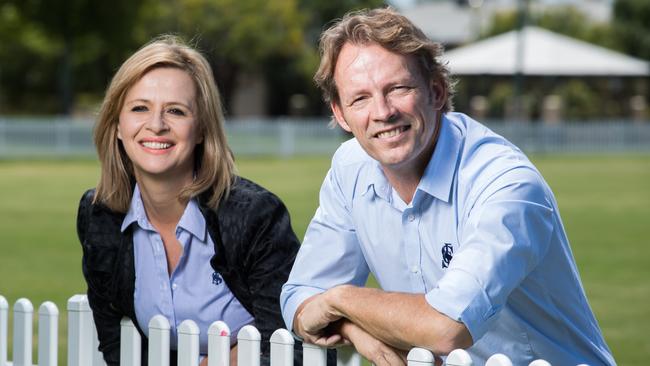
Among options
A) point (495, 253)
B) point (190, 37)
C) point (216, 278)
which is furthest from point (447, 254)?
point (190, 37)

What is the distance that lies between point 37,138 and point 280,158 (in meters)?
7.14

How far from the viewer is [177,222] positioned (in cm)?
425

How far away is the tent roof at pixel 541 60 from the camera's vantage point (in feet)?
124

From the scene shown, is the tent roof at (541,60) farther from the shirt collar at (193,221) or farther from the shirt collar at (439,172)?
the shirt collar at (439,172)

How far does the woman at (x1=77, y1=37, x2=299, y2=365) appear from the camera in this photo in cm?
405

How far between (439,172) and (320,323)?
1.81ft

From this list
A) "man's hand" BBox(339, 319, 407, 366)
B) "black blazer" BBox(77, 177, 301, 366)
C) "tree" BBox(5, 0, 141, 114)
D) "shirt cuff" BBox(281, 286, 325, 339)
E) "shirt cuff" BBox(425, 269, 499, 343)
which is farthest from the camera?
"tree" BBox(5, 0, 141, 114)

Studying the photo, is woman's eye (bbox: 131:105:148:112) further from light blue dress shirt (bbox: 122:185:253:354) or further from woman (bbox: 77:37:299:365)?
light blue dress shirt (bbox: 122:185:253:354)

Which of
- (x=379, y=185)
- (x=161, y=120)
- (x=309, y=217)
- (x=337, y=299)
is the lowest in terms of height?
(x=309, y=217)

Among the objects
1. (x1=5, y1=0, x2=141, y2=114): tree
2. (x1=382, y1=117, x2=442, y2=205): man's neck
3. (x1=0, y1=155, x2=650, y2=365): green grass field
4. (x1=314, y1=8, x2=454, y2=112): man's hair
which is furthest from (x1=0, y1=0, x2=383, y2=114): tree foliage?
(x1=382, y1=117, x2=442, y2=205): man's neck

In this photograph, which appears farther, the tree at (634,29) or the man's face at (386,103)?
the tree at (634,29)

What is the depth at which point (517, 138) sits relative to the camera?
37.1 metres

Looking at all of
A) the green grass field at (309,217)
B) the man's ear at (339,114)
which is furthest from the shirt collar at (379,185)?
the green grass field at (309,217)

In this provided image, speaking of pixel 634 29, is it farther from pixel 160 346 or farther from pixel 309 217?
pixel 160 346
